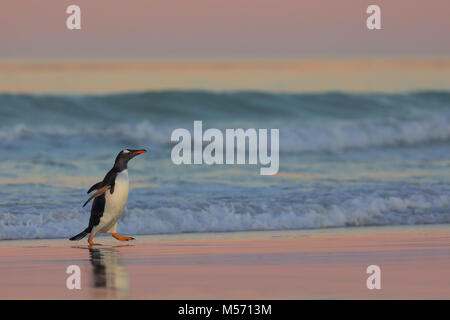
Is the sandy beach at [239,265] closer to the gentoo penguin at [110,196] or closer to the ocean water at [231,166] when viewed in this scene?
the gentoo penguin at [110,196]

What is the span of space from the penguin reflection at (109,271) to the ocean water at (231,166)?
2083mm

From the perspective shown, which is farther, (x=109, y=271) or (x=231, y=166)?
(x=231, y=166)

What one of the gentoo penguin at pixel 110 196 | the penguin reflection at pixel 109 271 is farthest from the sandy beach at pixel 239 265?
the gentoo penguin at pixel 110 196

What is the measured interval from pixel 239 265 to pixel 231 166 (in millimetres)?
9519

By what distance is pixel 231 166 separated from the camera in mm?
18969

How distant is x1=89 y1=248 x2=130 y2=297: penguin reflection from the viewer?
8.21 metres

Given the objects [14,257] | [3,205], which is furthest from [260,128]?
[14,257]

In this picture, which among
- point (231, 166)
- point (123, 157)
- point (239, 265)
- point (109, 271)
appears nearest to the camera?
point (109, 271)

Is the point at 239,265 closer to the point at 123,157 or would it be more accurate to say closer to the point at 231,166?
the point at 123,157

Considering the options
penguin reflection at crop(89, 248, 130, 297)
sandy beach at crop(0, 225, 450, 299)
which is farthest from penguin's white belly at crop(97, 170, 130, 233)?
penguin reflection at crop(89, 248, 130, 297)

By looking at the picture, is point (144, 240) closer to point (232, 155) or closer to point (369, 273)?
point (369, 273)

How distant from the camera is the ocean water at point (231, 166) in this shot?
13.4 meters

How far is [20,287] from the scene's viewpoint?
8.33 meters

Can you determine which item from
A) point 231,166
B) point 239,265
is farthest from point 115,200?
point 231,166
